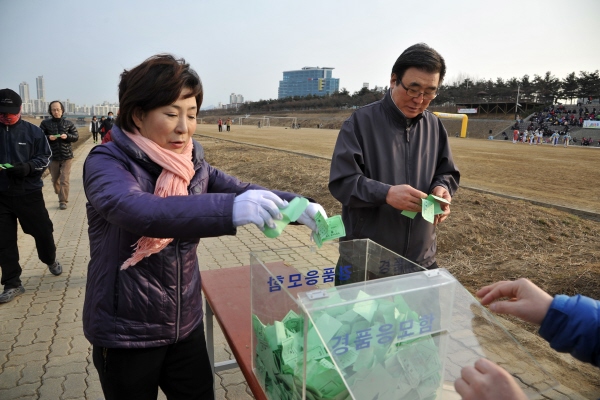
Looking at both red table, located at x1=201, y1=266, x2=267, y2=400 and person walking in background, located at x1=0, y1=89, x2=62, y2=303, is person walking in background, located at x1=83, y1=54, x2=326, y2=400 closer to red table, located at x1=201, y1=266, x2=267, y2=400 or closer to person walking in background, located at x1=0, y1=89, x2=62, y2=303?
red table, located at x1=201, y1=266, x2=267, y2=400

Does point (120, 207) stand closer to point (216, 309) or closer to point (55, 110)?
point (216, 309)

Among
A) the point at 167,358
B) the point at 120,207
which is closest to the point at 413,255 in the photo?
the point at 167,358

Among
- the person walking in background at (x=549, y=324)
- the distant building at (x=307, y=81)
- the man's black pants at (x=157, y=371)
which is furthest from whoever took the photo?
the distant building at (x=307, y=81)

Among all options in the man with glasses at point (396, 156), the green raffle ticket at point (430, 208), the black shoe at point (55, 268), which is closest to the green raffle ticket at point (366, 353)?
the green raffle ticket at point (430, 208)

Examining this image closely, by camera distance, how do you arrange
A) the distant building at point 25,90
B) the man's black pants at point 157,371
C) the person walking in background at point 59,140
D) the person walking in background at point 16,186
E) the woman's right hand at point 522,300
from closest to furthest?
the woman's right hand at point 522,300
the man's black pants at point 157,371
the person walking in background at point 16,186
the person walking in background at point 59,140
the distant building at point 25,90

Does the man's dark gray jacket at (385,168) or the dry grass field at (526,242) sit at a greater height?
the man's dark gray jacket at (385,168)

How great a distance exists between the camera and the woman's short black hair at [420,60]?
6.94ft

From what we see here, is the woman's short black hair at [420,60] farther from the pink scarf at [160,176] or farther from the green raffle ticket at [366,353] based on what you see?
the green raffle ticket at [366,353]

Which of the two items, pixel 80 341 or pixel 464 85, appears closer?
pixel 80 341

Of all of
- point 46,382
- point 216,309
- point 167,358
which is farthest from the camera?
point 46,382

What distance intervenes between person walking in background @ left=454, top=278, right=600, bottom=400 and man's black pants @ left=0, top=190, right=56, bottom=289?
13.6 feet

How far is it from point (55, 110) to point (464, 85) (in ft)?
252

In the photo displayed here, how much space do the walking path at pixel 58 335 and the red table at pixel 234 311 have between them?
86 centimetres

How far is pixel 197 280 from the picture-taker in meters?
1.76
